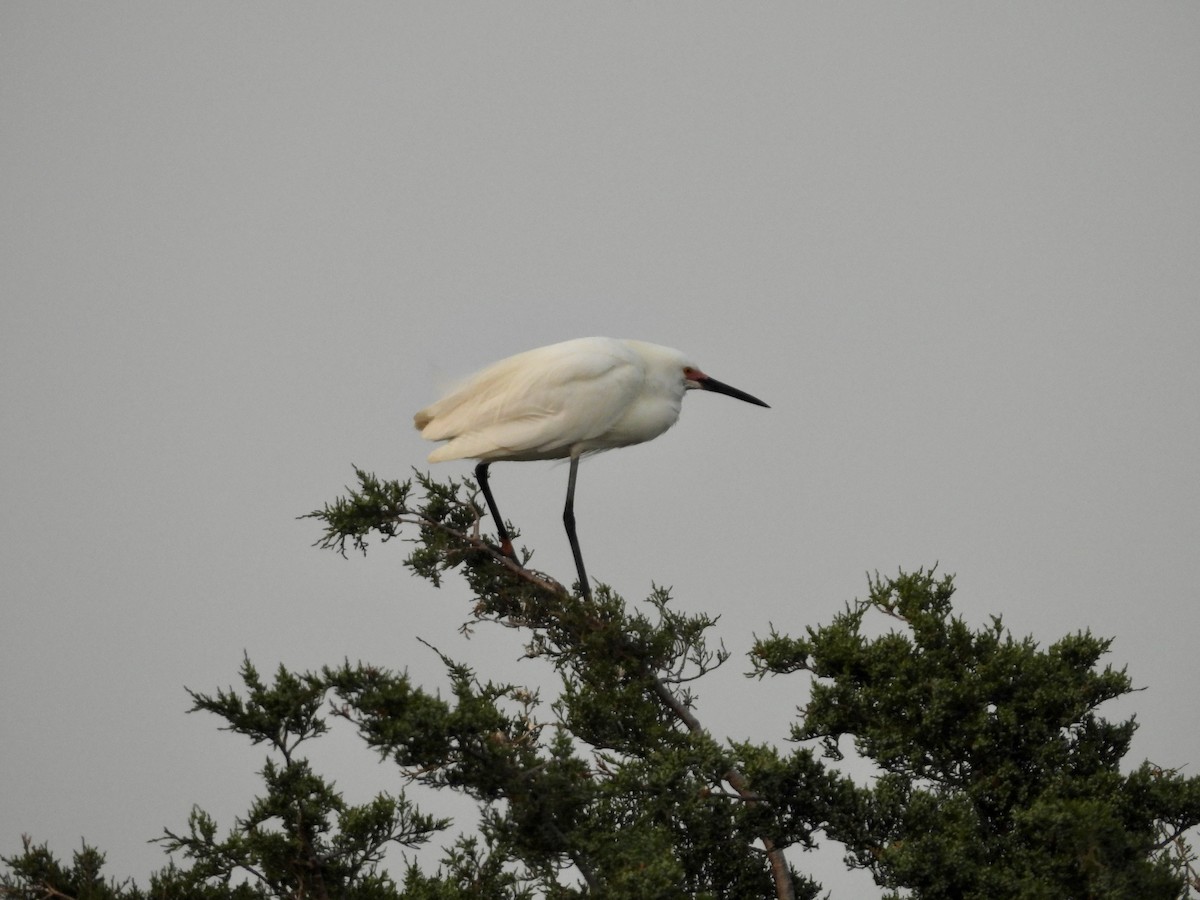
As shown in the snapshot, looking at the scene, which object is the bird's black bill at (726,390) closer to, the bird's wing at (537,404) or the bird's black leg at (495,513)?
the bird's wing at (537,404)

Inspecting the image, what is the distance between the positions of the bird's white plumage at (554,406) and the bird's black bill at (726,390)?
500 mm

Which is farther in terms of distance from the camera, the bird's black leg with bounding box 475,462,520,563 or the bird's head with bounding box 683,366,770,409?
the bird's head with bounding box 683,366,770,409

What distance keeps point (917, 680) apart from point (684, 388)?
3.05 m

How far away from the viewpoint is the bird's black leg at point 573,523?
27.2 ft

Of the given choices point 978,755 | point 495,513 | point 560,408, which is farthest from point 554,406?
point 978,755

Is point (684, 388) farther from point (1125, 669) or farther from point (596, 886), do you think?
point (596, 886)

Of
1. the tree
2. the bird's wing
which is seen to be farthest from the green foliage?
the bird's wing

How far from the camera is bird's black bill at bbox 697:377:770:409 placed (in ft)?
29.7

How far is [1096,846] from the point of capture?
5.39 m

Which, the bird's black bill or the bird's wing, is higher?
the bird's black bill

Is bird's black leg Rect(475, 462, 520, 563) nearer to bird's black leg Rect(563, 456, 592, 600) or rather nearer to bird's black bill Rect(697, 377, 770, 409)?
bird's black leg Rect(563, 456, 592, 600)

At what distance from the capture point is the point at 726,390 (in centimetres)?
918

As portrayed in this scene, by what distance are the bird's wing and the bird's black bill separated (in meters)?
0.79

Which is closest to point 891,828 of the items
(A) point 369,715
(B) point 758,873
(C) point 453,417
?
(B) point 758,873
